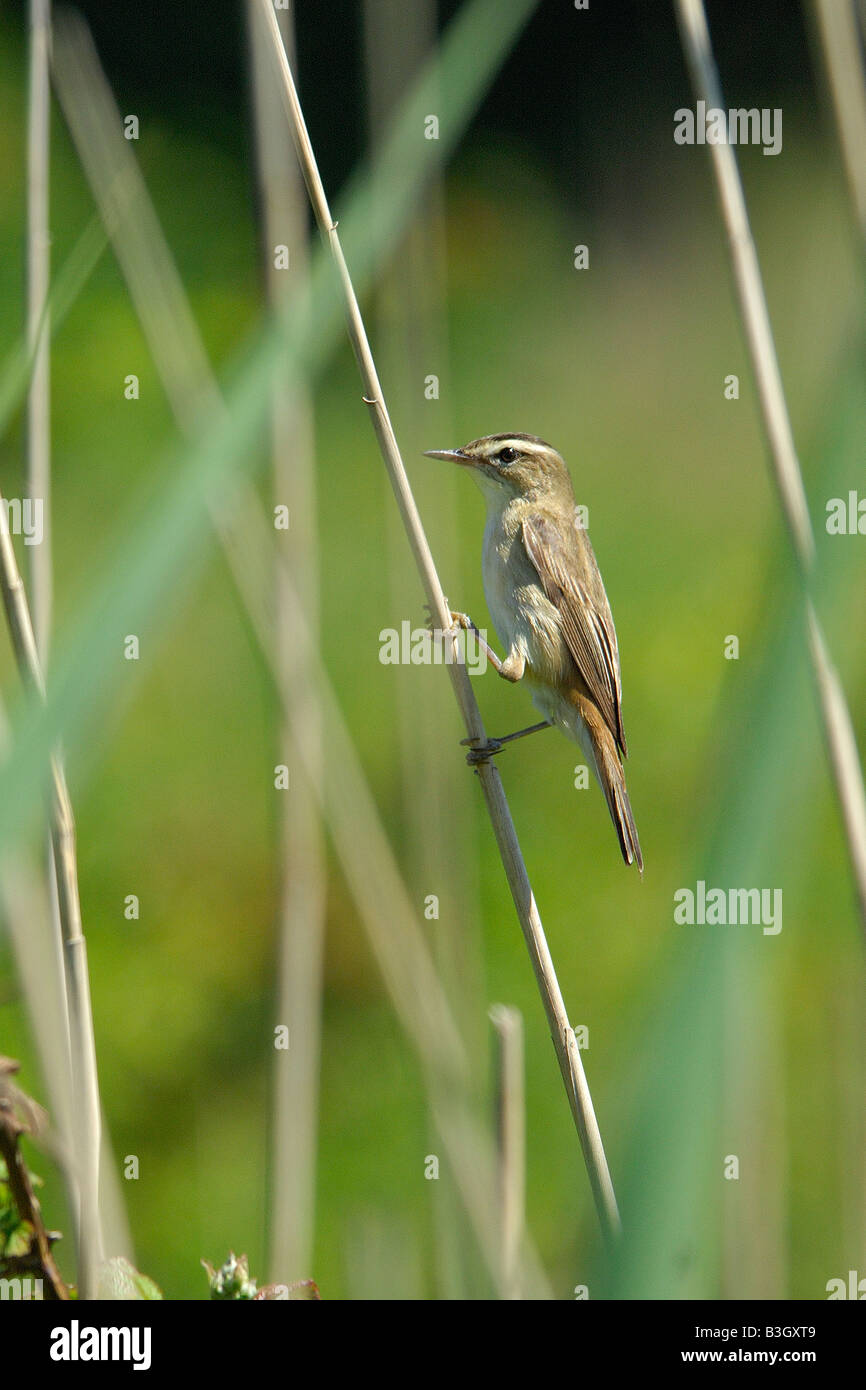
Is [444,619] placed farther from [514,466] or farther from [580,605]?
[514,466]

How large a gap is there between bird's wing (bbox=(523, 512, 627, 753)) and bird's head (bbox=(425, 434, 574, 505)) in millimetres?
97

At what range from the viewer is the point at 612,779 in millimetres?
2529

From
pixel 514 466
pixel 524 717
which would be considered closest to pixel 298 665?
pixel 514 466

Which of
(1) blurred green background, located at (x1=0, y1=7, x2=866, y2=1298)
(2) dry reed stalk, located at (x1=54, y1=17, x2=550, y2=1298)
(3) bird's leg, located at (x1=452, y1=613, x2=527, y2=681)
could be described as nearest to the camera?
(1) blurred green background, located at (x1=0, y1=7, x2=866, y2=1298)

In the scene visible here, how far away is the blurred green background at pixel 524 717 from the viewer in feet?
4.24

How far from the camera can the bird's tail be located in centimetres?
243

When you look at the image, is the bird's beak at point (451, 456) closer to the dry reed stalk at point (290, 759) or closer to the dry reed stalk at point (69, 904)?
the dry reed stalk at point (290, 759)

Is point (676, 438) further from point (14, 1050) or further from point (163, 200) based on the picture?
point (14, 1050)

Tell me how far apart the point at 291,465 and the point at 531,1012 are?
2.37m

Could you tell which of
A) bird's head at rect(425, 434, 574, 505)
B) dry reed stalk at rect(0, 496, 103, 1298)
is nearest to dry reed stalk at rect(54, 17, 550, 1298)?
dry reed stalk at rect(0, 496, 103, 1298)

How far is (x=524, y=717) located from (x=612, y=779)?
2.59 m

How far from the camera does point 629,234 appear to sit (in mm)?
6543

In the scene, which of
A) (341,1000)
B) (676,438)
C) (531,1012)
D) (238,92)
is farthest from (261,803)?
(238,92)

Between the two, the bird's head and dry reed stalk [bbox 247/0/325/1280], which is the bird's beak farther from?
dry reed stalk [bbox 247/0/325/1280]
